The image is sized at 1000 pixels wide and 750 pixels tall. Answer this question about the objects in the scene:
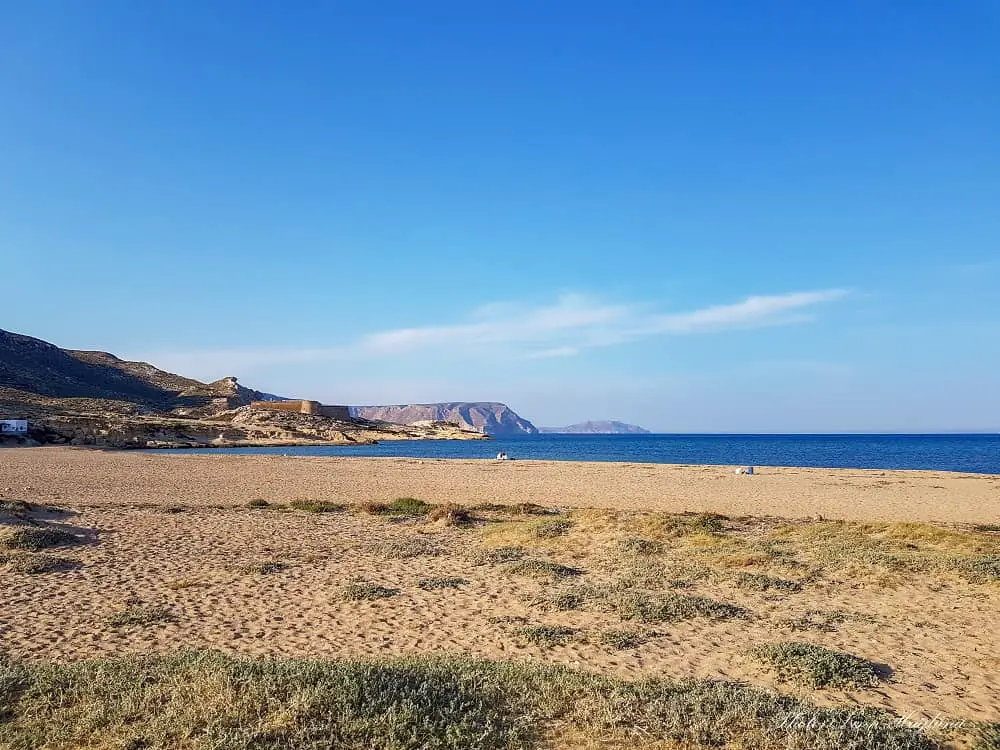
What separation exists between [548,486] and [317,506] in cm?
1263

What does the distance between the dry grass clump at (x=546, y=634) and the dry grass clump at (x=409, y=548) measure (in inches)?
209

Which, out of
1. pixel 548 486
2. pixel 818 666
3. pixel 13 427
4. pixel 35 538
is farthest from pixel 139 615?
pixel 13 427

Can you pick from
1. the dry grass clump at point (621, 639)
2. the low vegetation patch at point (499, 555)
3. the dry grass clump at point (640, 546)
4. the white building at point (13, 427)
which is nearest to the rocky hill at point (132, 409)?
the white building at point (13, 427)

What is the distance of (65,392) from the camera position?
4405 inches

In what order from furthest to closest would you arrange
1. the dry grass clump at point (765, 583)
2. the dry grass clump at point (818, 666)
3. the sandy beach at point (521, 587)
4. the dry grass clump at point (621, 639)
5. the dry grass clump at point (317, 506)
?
the dry grass clump at point (317, 506) → the dry grass clump at point (765, 583) → the dry grass clump at point (621, 639) → the sandy beach at point (521, 587) → the dry grass clump at point (818, 666)

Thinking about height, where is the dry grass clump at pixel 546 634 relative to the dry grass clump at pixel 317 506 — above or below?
above

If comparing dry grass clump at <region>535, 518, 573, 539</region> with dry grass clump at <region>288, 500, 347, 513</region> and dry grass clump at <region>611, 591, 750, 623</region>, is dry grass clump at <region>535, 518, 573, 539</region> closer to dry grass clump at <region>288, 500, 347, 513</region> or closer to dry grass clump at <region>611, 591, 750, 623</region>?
dry grass clump at <region>611, 591, 750, 623</region>

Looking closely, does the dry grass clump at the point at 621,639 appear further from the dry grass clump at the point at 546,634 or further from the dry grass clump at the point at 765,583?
the dry grass clump at the point at 765,583

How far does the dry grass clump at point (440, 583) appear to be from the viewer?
10.4m

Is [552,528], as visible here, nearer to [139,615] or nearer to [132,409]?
[139,615]

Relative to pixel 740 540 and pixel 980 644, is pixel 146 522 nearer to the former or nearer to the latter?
pixel 740 540

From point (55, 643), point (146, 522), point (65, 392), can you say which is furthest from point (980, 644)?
point (65, 392)

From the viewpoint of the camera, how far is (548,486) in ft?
98.9

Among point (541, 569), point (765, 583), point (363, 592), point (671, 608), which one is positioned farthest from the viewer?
Result: point (541, 569)
